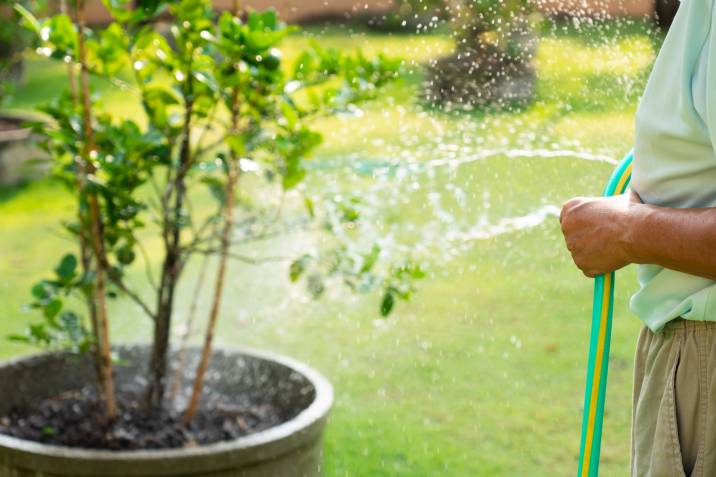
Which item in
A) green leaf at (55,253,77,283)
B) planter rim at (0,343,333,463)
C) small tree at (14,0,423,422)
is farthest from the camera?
green leaf at (55,253,77,283)

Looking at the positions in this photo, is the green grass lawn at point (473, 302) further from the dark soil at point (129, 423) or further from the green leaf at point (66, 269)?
the green leaf at point (66, 269)

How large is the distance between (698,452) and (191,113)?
169 cm

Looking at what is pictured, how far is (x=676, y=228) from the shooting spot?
142cm

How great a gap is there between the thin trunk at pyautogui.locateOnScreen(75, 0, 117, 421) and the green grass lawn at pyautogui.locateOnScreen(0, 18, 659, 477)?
0.79 meters

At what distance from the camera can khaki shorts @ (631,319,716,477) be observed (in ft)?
4.77

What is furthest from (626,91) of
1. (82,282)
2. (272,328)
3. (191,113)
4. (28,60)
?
(28,60)

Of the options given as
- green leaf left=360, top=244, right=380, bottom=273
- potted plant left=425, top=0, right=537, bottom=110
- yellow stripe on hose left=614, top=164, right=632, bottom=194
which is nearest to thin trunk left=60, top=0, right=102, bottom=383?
green leaf left=360, top=244, right=380, bottom=273

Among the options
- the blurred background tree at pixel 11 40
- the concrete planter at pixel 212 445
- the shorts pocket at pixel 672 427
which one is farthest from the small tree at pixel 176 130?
the shorts pocket at pixel 672 427

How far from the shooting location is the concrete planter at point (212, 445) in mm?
2643

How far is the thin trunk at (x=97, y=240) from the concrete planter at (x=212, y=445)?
0.90ft

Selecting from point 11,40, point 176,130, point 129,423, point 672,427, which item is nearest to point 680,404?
point 672,427

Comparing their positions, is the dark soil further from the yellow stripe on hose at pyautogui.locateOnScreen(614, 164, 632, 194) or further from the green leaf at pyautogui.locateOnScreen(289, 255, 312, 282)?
the yellow stripe on hose at pyautogui.locateOnScreen(614, 164, 632, 194)

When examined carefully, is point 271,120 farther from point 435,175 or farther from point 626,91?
point 435,175

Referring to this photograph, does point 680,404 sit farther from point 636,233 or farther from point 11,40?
point 11,40
